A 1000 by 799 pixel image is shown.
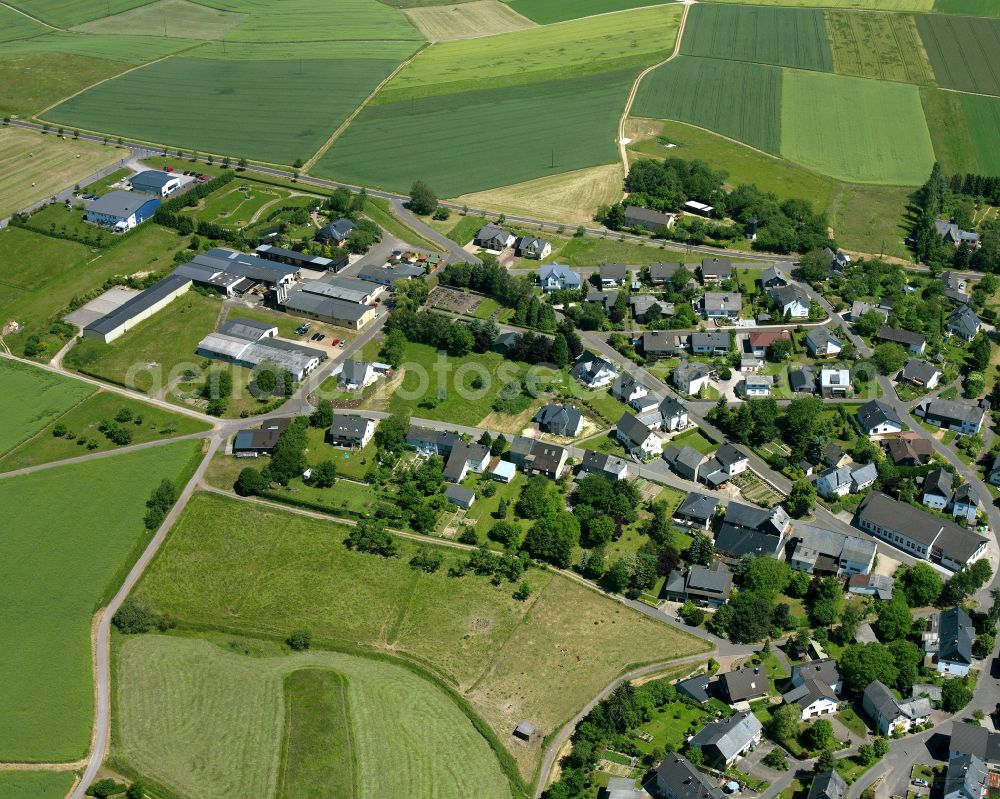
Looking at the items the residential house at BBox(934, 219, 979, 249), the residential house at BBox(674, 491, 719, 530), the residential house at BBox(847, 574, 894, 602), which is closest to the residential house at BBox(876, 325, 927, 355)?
the residential house at BBox(934, 219, 979, 249)

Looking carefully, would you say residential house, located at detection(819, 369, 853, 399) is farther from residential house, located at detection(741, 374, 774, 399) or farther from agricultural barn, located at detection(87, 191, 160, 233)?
agricultural barn, located at detection(87, 191, 160, 233)

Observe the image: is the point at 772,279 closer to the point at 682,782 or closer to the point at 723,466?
the point at 723,466

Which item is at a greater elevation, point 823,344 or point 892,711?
point 823,344

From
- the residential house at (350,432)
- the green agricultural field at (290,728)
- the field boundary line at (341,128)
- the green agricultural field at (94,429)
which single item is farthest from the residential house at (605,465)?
the field boundary line at (341,128)

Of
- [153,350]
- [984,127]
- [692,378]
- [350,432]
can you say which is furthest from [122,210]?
[984,127]

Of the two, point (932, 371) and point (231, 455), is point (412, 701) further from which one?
point (932, 371)

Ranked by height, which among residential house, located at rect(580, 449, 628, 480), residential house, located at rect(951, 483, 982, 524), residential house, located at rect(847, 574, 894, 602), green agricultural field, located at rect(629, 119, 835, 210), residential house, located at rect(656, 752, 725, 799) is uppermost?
green agricultural field, located at rect(629, 119, 835, 210)
